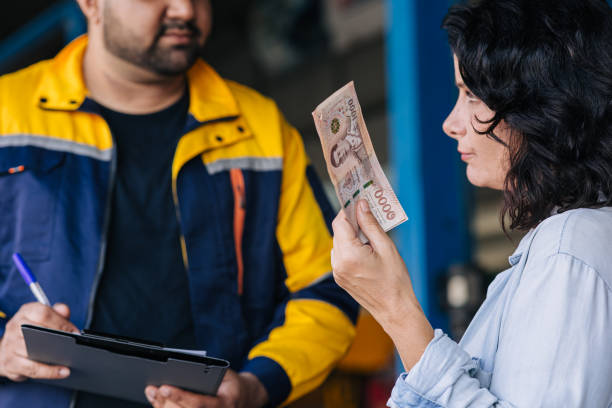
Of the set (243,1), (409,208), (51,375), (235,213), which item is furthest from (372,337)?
(243,1)

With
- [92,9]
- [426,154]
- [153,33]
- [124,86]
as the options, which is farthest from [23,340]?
[426,154]

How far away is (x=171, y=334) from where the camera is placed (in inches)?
76.6

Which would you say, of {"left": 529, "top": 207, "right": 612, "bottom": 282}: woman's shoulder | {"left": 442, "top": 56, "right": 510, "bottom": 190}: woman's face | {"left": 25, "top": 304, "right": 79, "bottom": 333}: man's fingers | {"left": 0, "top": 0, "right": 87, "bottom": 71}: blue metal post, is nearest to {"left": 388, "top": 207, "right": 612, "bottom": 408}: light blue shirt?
{"left": 529, "top": 207, "right": 612, "bottom": 282}: woman's shoulder

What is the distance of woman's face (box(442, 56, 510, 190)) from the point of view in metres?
1.35

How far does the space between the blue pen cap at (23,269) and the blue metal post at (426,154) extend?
63.2 inches

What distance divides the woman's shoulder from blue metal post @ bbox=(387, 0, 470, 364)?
1714 millimetres

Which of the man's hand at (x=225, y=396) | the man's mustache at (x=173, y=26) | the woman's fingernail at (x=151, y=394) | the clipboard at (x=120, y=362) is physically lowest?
the man's hand at (x=225, y=396)

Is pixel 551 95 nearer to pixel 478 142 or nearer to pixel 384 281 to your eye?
pixel 478 142

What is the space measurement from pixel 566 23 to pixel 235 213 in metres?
1.03

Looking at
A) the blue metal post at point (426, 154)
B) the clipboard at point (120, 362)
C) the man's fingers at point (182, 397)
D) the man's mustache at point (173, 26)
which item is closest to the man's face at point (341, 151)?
the clipboard at point (120, 362)

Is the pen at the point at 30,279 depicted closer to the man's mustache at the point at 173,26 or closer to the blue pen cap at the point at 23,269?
the blue pen cap at the point at 23,269

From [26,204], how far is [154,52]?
533mm

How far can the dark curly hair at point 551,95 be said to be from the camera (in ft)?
4.13

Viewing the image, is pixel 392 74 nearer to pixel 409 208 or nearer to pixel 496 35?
pixel 409 208
